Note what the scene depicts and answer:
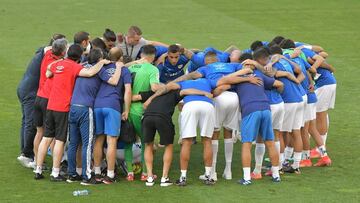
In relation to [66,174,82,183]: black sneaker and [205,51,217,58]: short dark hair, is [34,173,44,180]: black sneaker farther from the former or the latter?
[205,51,217,58]: short dark hair

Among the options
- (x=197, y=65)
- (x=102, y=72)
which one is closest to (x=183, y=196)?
(x=102, y=72)

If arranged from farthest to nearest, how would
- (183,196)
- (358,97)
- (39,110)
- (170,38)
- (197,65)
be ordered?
(170,38), (358,97), (197,65), (39,110), (183,196)

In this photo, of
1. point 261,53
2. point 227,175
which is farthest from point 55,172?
point 261,53

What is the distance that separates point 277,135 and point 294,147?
0.44 meters

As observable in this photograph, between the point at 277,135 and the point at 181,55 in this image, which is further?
the point at 181,55

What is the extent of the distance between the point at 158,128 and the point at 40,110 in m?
2.02

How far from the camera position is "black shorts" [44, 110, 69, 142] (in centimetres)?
1310

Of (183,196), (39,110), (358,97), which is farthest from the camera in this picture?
(358,97)

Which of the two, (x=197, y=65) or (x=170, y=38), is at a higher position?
(x=197, y=65)

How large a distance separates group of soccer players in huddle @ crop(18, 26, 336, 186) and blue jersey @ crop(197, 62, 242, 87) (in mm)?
16

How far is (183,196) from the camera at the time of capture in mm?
12406

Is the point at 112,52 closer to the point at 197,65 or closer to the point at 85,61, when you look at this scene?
the point at 85,61

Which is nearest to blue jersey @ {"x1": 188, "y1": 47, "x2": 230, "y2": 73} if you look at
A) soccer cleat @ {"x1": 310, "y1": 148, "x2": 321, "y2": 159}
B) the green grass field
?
the green grass field

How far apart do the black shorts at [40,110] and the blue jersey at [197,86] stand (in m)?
2.19
